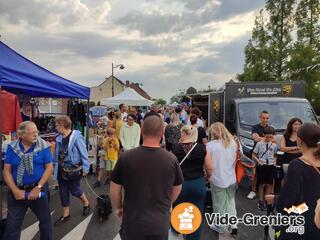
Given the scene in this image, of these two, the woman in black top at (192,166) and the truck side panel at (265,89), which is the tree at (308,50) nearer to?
the truck side panel at (265,89)

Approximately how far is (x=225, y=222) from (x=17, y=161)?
10.1ft

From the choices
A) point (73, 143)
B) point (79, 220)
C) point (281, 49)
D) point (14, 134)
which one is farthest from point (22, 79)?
point (281, 49)

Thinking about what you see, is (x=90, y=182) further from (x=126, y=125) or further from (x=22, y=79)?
(x=22, y=79)

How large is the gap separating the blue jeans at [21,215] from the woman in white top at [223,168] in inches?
94.2

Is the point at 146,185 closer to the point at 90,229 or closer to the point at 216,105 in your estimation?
the point at 90,229

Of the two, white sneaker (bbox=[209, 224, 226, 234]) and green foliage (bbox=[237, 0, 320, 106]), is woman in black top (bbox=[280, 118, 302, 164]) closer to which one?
white sneaker (bbox=[209, 224, 226, 234])

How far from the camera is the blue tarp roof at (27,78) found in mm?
6252

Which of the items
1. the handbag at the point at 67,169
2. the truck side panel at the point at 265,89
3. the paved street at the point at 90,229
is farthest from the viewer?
the truck side panel at the point at 265,89

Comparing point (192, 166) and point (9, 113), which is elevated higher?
point (9, 113)

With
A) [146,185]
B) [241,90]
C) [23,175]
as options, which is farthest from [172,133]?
[146,185]

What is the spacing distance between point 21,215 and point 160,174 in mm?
2216

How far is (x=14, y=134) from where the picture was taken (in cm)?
674

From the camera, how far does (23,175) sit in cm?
438

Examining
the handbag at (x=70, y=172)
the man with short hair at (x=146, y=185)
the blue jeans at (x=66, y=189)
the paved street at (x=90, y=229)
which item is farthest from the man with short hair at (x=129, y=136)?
the man with short hair at (x=146, y=185)
